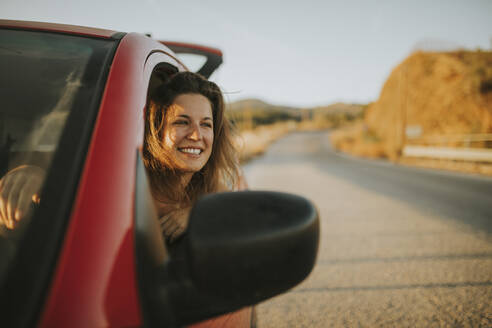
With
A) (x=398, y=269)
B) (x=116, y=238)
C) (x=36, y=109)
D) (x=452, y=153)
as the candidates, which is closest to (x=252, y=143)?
(x=452, y=153)

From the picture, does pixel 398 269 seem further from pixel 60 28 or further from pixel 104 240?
pixel 60 28

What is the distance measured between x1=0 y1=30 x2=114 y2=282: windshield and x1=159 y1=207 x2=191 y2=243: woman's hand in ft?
1.43

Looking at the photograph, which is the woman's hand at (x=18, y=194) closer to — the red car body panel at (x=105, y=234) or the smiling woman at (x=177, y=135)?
the red car body panel at (x=105, y=234)

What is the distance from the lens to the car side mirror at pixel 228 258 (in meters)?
0.56

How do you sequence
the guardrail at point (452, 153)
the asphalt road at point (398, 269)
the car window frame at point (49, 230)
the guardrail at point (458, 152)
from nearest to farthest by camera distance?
the car window frame at point (49, 230) < the asphalt road at point (398, 269) < the guardrail at point (452, 153) < the guardrail at point (458, 152)

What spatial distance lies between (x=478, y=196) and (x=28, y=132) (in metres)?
8.44

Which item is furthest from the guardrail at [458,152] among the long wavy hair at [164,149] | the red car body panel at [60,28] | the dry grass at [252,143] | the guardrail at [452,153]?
the red car body panel at [60,28]

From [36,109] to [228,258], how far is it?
773 millimetres

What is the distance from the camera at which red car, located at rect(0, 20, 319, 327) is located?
55 centimetres

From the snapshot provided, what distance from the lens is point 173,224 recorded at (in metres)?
1.07

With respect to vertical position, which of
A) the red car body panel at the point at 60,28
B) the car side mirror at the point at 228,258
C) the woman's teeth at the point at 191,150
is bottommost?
the car side mirror at the point at 228,258

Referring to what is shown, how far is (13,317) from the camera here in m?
0.52

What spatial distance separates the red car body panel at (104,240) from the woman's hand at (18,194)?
235mm

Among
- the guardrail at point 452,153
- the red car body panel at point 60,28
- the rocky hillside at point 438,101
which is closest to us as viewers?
the red car body panel at point 60,28
